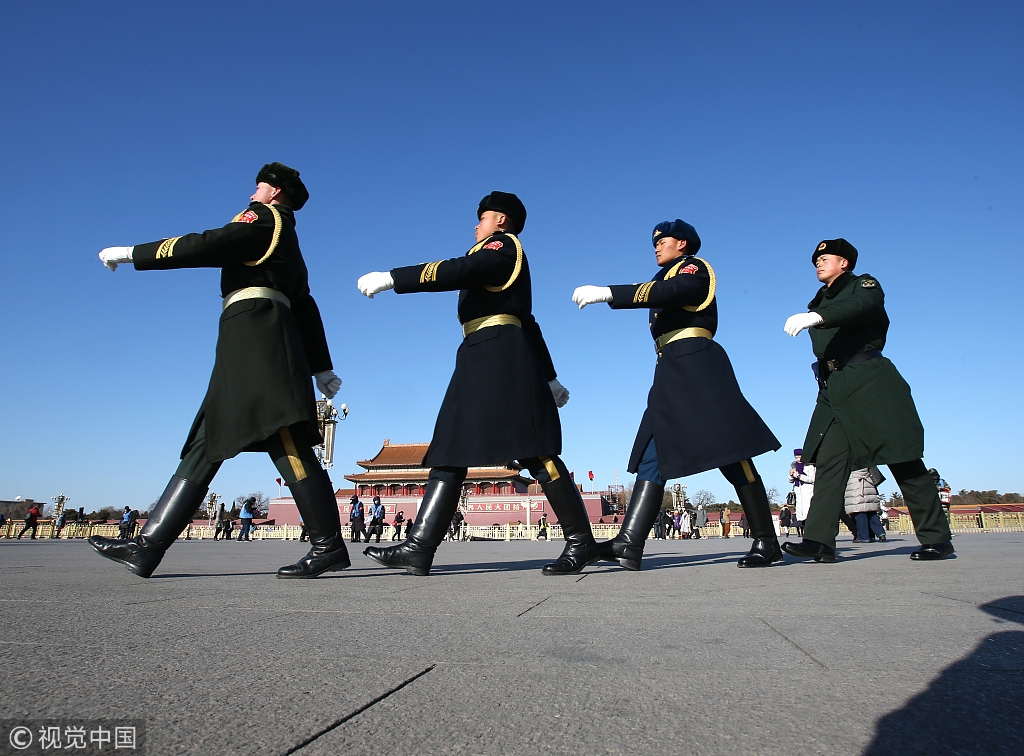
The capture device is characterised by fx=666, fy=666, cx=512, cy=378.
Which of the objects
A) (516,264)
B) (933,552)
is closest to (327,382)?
(516,264)

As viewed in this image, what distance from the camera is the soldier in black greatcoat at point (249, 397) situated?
126 inches

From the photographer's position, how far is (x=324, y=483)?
11.1ft

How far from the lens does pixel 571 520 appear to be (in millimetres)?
3678

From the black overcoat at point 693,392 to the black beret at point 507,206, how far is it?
2.40 ft

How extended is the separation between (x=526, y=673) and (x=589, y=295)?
2.91 meters

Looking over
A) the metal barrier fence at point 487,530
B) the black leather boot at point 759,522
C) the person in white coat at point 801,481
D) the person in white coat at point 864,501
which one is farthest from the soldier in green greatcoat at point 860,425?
the metal barrier fence at point 487,530

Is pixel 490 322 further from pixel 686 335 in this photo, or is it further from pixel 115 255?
pixel 115 255

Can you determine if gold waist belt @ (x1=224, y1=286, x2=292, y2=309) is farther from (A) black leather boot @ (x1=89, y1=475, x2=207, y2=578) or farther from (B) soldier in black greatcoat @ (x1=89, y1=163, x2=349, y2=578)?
(A) black leather boot @ (x1=89, y1=475, x2=207, y2=578)

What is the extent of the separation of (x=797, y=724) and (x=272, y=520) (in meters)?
59.6

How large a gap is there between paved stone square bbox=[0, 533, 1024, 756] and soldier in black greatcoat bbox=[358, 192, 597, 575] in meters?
1.30

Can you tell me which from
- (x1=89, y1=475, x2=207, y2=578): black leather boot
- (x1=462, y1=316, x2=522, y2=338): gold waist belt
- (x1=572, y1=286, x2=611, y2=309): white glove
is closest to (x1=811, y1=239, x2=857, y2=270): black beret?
(x1=572, y1=286, x2=611, y2=309): white glove

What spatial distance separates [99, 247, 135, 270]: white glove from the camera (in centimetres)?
335

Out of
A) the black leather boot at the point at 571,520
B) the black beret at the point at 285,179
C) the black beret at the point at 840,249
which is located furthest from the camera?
the black beret at the point at 840,249

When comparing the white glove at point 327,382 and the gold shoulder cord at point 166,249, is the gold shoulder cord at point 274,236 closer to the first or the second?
the gold shoulder cord at point 166,249
